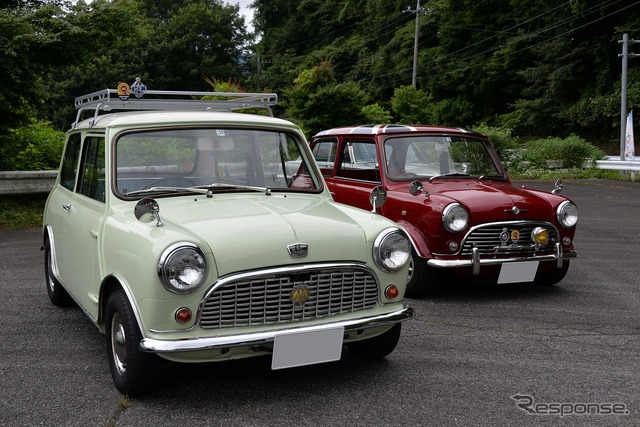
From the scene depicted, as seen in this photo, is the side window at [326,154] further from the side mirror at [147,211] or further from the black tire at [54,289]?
the side mirror at [147,211]

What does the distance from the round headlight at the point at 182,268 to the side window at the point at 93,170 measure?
1.17 meters

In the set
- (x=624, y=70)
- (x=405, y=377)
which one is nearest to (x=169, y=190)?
(x=405, y=377)

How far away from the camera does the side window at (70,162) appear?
198 inches

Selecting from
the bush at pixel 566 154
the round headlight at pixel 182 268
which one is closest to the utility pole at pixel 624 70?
the bush at pixel 566 154

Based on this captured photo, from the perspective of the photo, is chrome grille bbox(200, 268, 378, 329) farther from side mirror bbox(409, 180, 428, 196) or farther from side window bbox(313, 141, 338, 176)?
side window bbox(313, 141, 338, 176)

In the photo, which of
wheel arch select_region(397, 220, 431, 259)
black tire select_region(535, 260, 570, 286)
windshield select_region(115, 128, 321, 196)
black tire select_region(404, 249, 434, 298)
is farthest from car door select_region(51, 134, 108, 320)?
black tire select_region(535, 260, 570, 286)

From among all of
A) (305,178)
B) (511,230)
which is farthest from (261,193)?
(511,230)

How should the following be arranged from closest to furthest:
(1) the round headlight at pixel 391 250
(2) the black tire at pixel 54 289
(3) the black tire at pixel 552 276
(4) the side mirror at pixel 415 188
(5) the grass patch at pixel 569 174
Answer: (1) the round headlight at pixel 391 250, (2) the black tire at pixel 54 289, (4) the side mirror at pixel 415 188, (3) the black tire at pixel 552 276, (5) the grass patch at pixel 569 174

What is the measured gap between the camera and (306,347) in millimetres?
3422

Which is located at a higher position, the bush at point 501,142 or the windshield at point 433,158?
the windshield at point 433,158

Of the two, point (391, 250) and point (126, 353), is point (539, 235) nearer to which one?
point (391, 250)

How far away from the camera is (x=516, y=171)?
22.7 metres

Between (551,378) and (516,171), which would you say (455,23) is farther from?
(551,378)

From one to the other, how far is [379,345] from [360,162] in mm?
3199
